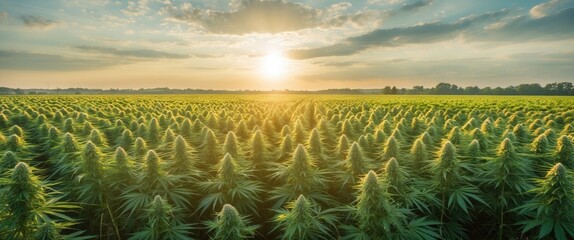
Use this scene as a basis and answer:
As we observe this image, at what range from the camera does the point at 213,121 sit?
1555 centimetres

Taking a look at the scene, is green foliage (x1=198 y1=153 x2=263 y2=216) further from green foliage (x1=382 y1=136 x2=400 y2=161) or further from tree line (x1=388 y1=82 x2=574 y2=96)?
tree line (x1=388 y1=82 x2=574 y2=96)

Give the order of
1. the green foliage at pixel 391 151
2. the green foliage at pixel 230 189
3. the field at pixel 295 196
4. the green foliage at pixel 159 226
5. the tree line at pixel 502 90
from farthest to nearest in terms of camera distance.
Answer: the tree line at pixel 502 90
the green foliage at pixel 391 151
the green foliage at pixel 230 189
the green foliage at pixel 159 226
the field at pixel 295 196

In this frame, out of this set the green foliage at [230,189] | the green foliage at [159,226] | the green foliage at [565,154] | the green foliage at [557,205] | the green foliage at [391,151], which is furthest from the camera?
the green foliage at [391,151]

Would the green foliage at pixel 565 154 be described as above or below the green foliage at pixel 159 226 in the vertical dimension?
above

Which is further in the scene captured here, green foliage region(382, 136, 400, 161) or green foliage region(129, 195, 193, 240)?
green foliage region(382, 136, 400, 161)

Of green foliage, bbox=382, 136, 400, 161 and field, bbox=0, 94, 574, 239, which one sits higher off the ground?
green foliage, bbox=382, 136, 400, 161

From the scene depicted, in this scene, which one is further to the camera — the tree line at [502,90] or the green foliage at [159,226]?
the tree line at [502,90]

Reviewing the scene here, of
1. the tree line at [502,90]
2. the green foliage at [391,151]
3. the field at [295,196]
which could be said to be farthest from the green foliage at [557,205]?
the tree line at [502,90]

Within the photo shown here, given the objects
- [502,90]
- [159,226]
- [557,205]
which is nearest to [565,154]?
[557,205]

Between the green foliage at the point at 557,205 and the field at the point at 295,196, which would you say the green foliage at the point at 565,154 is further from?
the green foliage at the point at 557,205

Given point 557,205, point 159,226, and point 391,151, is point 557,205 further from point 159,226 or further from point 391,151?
point 159,226

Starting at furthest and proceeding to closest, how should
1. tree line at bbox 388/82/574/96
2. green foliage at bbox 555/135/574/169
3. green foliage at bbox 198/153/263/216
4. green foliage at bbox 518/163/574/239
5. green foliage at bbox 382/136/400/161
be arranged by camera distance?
tree line at bbox 388/82/574/96 → green foliage at bbox 382/136/400/161 → green foliage at bbox 555/135/574/169 → green foliage at bbox 198/153/263/216 → green foliage at bbox 518/163/574/239

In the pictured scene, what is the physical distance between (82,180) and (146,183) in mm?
1472

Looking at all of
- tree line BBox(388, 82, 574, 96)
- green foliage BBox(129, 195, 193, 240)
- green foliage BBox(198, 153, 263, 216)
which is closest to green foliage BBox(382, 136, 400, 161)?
green foliage BBox(198, 153, 263, 216)
